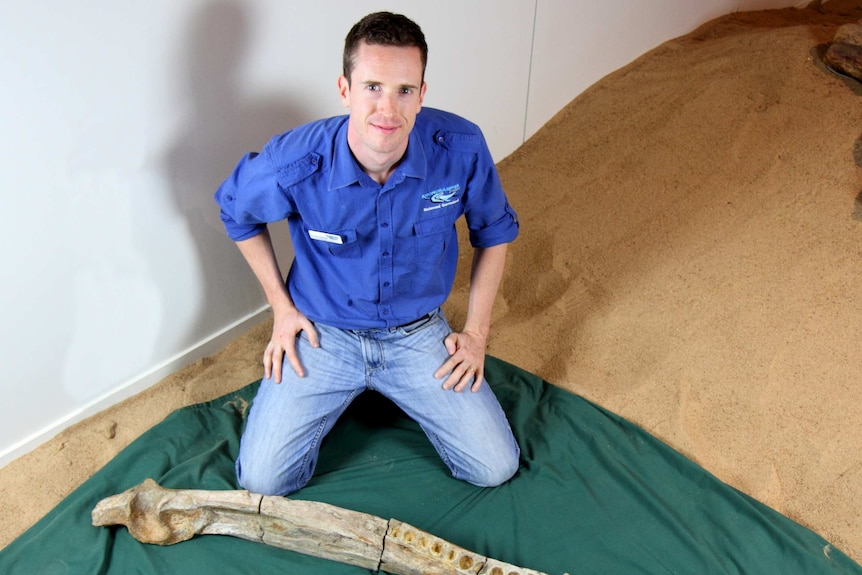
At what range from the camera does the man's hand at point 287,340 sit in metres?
2.18

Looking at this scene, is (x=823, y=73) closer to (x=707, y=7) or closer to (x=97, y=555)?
(x=707, y=7)

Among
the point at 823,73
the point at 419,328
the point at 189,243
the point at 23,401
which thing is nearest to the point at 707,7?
the point at 823,73

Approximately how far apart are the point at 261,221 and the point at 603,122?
1.97 metres

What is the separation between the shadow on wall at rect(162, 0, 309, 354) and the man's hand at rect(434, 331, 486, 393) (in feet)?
2.87

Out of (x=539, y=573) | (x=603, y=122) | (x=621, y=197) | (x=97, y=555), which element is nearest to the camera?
(x=539, y=573)

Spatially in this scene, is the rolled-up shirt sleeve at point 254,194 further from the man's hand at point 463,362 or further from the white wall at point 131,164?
the man's hand at point 463,362

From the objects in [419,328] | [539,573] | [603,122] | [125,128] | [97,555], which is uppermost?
[125,128]

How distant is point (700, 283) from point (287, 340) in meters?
1.54

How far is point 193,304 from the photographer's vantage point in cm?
254

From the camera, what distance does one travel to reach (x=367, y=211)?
77.7 inches

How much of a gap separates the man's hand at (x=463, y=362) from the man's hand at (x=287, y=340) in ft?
1.30

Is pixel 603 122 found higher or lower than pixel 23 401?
higher

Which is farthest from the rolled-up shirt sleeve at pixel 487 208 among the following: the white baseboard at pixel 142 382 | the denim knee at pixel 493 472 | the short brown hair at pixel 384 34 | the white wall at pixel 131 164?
the white baseboard at pixel 142 382

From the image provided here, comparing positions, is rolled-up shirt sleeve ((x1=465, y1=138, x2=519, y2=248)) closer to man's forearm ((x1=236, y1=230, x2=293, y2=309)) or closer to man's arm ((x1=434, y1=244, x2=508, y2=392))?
man's arm ((x1=434, y1=244, x2=508, y2=392))
